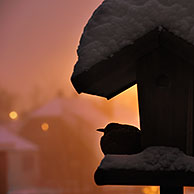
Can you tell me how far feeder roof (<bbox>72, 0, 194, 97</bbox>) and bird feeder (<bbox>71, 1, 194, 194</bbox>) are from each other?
31 mm

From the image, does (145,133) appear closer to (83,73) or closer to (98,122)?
(83,73)

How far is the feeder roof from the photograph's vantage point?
8.77ft

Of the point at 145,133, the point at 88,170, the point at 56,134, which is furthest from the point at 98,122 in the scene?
the point at 145,133

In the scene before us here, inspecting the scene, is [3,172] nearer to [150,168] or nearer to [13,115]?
[150,168]

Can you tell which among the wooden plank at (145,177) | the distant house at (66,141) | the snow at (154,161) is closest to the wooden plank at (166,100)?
the snow at (154,161)

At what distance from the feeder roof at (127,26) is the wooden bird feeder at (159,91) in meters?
0.05

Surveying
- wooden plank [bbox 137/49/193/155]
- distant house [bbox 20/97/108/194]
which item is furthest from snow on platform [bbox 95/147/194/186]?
distant house [bbox 20/97/108/194]

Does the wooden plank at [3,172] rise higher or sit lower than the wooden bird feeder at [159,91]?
lower

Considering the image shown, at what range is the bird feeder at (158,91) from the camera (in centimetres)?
269

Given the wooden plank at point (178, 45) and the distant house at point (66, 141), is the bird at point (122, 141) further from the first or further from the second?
the distant house at point (66, 141)

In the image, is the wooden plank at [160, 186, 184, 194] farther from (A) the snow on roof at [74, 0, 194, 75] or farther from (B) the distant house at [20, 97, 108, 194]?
(B) the distant house at [20, 97, 108, 194]

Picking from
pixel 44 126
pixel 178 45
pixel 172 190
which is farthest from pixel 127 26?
pixel 44 126

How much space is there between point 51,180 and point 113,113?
1359cm

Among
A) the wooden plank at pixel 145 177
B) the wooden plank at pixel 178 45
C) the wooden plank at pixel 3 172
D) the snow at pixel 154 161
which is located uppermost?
the wooden plank at pixel 178 45
